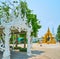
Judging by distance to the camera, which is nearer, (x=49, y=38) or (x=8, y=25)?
(x=8, y=25)

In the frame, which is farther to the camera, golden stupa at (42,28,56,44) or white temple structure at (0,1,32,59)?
golden stupa at (42,28,56,44)

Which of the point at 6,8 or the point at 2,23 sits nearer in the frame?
the point at 2,23

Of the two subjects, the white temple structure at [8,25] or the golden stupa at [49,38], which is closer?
the white temple structure at [8,25]

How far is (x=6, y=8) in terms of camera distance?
25766 millimetres

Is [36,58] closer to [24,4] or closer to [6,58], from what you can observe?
[6,58]

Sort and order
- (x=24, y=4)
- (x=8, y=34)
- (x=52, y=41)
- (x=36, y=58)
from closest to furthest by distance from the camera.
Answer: (x=8, y=34) → (x=36, y=58) → (x=24, y=4) → (x=52, y=41)

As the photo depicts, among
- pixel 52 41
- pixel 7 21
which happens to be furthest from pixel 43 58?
pixel 52 41

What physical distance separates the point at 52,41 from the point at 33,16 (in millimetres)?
21962

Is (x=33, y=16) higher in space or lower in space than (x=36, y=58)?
higher

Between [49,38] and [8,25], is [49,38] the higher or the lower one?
the lower one

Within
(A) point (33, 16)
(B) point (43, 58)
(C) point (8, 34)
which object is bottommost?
(B) point (43, 58)

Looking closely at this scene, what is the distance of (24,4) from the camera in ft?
84.3

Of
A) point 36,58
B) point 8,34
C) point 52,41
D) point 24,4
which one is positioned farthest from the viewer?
point 52,41

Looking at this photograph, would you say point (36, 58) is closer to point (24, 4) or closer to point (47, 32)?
point (24, 4)
